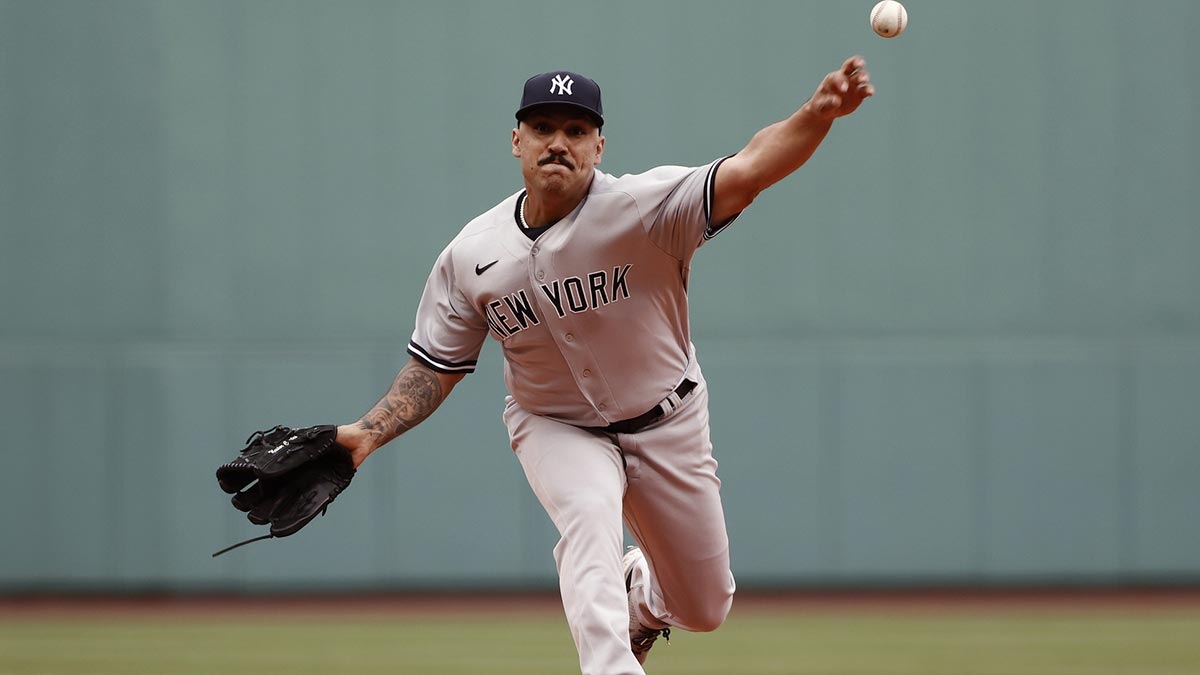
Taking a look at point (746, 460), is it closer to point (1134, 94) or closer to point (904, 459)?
point (904, 459)

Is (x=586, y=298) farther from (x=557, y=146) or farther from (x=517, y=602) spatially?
(x=517, y=602)

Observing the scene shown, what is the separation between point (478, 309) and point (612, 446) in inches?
23.2

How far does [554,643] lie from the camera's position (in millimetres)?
6828

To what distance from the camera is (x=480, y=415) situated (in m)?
8.48

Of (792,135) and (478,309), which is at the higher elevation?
(792,135)

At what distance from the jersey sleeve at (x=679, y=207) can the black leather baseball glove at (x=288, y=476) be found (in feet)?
3.73

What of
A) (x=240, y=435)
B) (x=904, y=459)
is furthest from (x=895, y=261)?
(x=240, y=435)

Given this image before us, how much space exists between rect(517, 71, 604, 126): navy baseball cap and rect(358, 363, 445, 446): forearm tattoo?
89 cm

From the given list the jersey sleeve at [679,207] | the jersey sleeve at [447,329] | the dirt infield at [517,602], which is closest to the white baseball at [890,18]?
the jersey sleeve at [679,207]

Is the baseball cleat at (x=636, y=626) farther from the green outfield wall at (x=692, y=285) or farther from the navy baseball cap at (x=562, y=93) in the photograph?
the green outfield wall at (x=692, y=285)

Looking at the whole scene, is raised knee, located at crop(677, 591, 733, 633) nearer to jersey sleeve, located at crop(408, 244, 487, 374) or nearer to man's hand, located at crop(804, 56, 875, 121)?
jersey sleeve, located at crop(408, 244, 487, 374)

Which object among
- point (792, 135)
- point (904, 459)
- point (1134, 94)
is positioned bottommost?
point (904, 459)

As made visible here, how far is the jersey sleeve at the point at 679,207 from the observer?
385cm

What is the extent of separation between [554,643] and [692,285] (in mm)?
2569
